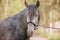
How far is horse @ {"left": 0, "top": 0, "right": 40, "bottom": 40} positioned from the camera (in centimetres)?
484

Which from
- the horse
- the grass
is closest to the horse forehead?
the horse

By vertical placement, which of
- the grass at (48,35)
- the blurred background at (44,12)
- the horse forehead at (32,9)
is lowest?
the grass at (48,35)

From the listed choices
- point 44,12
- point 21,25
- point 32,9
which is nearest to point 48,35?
point 44,12

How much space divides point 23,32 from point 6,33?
422mm

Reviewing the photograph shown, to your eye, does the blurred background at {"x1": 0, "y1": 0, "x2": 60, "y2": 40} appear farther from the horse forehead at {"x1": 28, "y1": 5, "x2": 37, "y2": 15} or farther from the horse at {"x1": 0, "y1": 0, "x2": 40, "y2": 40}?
the horse forehead at {"x1": 28, "y1": 5, "x2": 37, "y2": 15}

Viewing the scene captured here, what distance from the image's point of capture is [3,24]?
17.2 ft

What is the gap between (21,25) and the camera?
5098mm

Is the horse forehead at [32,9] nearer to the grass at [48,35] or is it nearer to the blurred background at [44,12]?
the grass at [48,35]

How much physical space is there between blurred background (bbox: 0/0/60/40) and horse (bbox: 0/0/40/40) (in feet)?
16.1

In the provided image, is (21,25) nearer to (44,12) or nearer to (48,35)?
(48,35)

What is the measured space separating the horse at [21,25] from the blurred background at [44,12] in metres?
4.91

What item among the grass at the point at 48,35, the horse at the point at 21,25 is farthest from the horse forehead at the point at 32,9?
the grass at the point at 48,35

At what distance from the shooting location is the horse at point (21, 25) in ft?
15.9

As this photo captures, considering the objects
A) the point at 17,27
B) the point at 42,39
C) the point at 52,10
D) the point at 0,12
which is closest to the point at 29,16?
the point at 17,27
